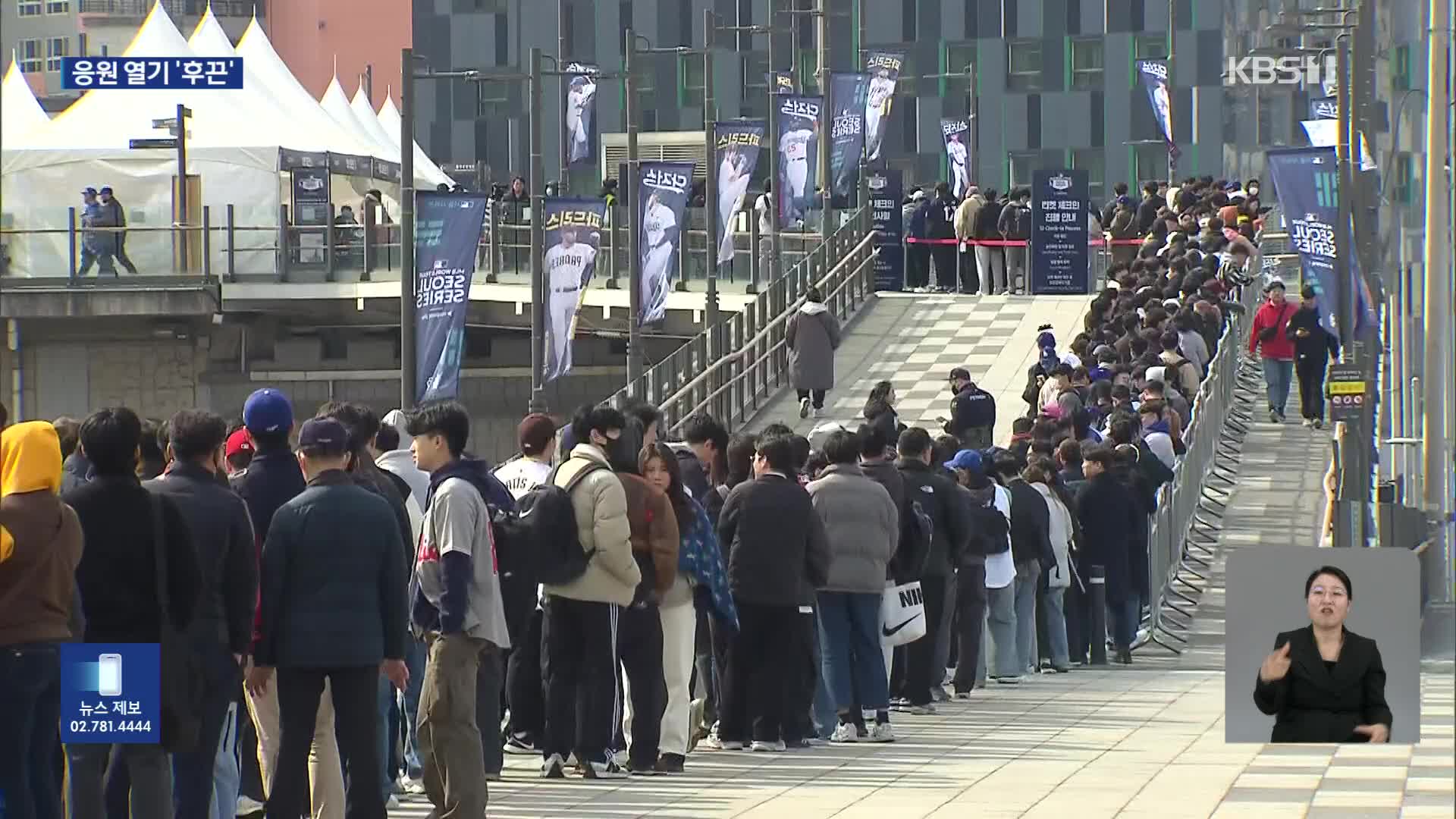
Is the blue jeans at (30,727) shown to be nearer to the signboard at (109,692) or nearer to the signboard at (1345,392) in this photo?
the signboard at (109,692)

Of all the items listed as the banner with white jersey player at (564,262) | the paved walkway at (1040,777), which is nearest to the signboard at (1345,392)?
the paved walkway at (1040,777)

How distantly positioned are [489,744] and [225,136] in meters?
35.5

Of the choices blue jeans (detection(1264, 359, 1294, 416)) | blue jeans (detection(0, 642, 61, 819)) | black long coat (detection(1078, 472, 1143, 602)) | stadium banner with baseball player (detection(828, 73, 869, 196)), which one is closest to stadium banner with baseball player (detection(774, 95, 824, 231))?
stadium banner with baseball player (detection(828, 73, 869, 196))

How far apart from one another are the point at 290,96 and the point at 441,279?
24485 millimetres

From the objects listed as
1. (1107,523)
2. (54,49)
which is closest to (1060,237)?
(1107,523)

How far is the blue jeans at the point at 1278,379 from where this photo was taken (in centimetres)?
3094

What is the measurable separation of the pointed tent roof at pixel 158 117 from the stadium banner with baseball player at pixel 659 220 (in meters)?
15.7

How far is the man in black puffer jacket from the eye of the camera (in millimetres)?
15961

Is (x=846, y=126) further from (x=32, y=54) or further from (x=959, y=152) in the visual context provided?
(x=32, y=54)

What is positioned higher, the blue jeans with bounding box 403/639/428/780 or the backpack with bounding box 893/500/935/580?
the backpack with bounding box 893/500/935/580

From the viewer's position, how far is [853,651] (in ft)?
48.5

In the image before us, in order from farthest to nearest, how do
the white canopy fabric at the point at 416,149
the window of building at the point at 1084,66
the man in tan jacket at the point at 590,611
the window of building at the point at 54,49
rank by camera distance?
the window of building at the point at 54,49, the window of building at the point at 1084,66, the white canopy fabric at the point at 416,149, the man in tan jacket at the point at 590,611

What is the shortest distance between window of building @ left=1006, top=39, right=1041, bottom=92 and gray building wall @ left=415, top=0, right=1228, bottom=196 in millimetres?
152

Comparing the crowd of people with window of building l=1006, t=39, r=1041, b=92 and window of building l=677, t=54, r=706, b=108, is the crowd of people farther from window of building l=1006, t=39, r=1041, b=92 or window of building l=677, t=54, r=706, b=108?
window of building l=677, t=54, r=706, b=108
